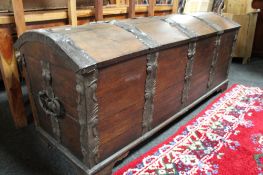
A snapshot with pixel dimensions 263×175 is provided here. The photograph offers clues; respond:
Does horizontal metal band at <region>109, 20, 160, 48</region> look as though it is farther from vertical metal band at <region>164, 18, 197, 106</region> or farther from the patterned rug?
the patterned rug

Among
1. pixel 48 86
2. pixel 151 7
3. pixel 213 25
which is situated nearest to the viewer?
pixel 48 86

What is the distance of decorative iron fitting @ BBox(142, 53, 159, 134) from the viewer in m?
1.32

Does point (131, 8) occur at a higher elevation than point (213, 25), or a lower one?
higher

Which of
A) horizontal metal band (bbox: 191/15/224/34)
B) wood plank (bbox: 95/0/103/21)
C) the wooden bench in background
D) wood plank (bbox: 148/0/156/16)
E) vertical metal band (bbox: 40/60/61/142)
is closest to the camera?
vertical metal band (bbox: 40/60/61/142)

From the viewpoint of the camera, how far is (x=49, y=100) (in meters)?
1.24

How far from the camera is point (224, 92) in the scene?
241 centimetres

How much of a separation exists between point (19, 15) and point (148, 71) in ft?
2.80

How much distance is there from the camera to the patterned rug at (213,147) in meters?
1.34

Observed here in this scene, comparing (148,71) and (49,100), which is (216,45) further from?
(49,100)

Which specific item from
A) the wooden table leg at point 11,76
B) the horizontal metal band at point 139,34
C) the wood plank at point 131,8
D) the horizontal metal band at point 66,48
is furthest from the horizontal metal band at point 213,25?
the wooden table leg at point 11,76

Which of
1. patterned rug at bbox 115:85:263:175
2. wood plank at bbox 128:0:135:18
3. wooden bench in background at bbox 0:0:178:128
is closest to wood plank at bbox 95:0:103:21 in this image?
wooden bench in background at bbox 0:0:178:128

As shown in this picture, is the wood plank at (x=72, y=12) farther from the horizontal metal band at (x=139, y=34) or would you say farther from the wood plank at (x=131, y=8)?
the wood plank at (x=131, y=8)

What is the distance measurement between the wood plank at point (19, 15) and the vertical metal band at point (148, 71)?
1.83 ft

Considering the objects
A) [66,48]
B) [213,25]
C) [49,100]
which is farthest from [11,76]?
[213,25]
